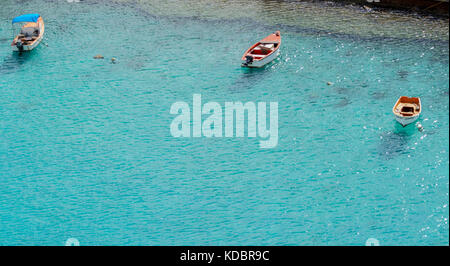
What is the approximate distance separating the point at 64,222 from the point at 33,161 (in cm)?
554

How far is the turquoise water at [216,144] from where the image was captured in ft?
76.9

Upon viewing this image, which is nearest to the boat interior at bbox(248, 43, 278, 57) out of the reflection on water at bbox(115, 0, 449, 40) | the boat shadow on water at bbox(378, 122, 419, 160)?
the reflection on water at bbox(115, 0, 449, 40)

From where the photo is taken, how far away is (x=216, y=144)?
28.7 m

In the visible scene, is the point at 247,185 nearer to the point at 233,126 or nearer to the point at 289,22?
the point at 233,126

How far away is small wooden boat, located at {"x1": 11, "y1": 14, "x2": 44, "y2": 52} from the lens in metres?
39.0

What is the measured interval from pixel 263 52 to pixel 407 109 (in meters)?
10.8

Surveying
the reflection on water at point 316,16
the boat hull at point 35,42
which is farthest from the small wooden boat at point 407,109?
the boat hull at point 35,42

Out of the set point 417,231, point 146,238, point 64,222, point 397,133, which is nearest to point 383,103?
point 397,133

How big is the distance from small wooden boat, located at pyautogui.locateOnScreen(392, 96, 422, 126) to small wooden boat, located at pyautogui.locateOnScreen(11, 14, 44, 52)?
999 inches

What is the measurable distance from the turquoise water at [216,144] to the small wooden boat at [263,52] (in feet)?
2.23

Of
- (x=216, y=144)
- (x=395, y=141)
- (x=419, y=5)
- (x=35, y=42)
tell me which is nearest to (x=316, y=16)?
(x=419, y=5)

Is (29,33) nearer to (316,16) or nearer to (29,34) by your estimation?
(29,34)

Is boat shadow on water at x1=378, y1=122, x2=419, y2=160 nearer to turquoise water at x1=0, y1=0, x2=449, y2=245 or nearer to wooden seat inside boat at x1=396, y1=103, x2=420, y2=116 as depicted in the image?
turquoise water at x1=0, y1=0, x2=449, y2=245
